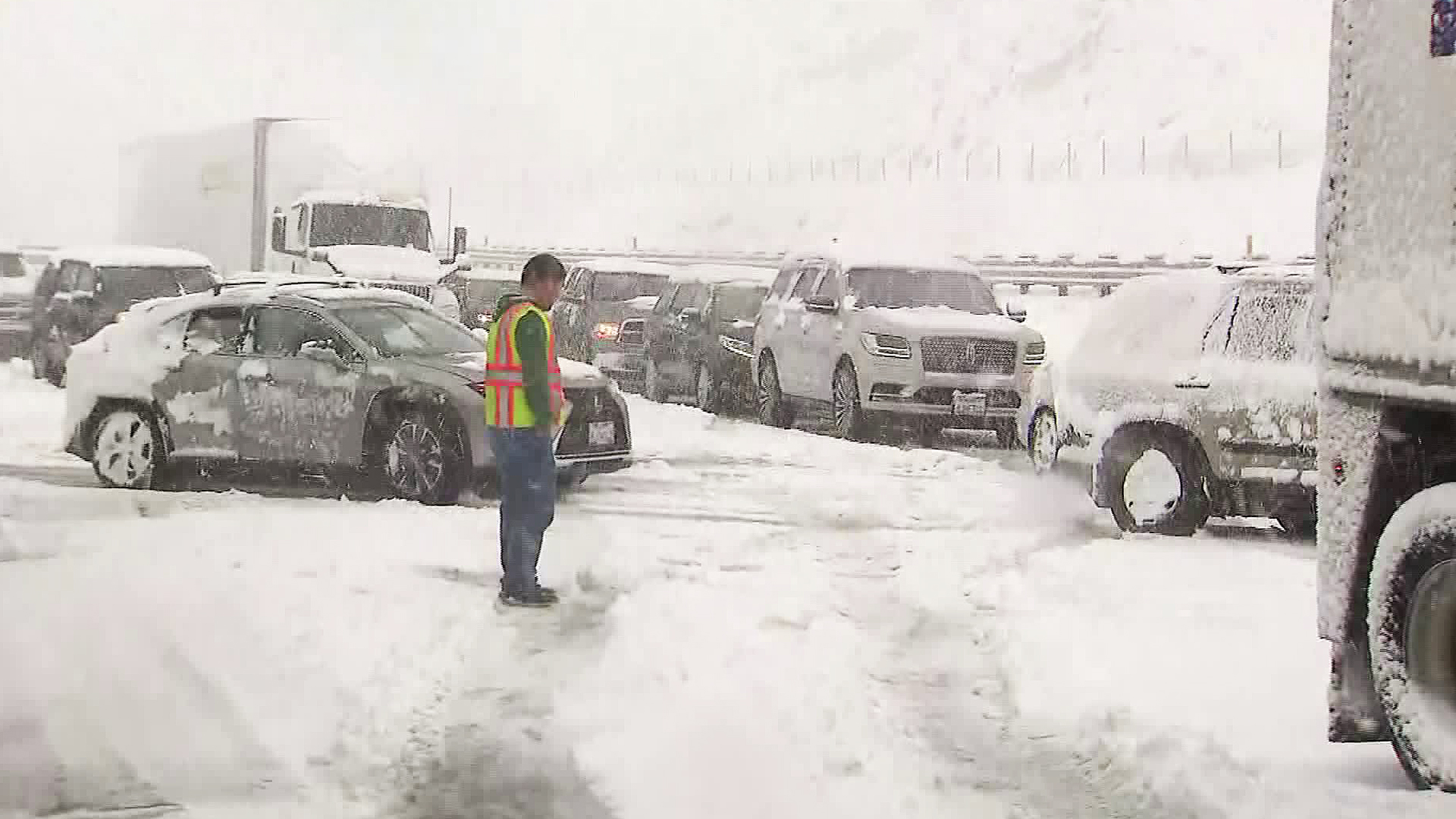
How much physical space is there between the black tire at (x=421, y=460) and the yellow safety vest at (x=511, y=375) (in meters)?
2.53

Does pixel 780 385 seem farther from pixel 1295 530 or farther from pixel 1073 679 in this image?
pixel 1073 679

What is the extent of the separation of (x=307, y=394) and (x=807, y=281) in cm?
648

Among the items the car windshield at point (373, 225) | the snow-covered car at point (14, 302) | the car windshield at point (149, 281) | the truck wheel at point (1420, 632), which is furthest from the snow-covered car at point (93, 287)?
the truck wheel at point (1420, 632)

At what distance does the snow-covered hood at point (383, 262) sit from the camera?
1952 cm

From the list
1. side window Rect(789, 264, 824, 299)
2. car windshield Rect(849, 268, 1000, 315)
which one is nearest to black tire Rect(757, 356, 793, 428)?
side window Rect(789, 264, 824, 299)

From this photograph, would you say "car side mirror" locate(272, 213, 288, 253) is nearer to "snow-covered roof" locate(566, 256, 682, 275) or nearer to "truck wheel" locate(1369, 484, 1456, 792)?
"snow-covered roof" locate(566, 256, 682, 275)

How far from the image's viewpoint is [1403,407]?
15.6 ft

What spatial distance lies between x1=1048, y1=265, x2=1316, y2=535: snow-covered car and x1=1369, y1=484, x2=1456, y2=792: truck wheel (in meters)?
3.71

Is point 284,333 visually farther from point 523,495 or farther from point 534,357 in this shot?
point 534,357

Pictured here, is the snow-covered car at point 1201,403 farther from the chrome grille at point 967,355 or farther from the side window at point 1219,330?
the chrome grille at point 967,355

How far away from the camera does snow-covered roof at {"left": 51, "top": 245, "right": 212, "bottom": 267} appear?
1847 centimetres

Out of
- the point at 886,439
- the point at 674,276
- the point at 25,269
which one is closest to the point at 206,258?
the point at 25,269

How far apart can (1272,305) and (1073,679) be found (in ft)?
Answer: 11.3

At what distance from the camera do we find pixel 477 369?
10305 millimetres
